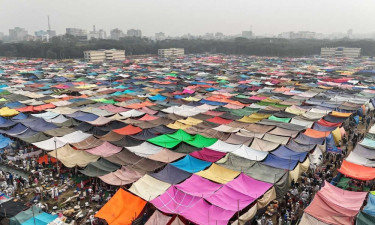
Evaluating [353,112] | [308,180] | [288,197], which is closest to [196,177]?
[288,197]

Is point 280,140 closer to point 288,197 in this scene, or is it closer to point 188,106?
point 288,197

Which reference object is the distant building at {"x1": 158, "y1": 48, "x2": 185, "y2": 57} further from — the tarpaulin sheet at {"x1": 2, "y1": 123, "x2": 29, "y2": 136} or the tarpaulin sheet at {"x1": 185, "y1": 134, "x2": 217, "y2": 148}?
the tarpaulin sheet at {"x1": 185, "y1": 134, "x2": 217, "y2": 148}

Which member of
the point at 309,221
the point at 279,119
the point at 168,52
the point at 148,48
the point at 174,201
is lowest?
the point at 174,201

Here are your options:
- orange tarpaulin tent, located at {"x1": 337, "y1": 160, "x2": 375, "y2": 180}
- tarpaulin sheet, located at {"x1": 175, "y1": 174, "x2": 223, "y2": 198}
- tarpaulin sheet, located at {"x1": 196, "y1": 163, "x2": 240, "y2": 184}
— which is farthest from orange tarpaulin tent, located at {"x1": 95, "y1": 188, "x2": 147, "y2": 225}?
orange tarpaulin tent, located at {"x1": 337, "y1": 160, "x2": 375, "y2": 180}

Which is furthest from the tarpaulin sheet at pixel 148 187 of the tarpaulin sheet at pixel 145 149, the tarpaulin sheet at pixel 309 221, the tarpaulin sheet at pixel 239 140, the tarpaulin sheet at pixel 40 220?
the tarpaulin sheet at pixel 239 140

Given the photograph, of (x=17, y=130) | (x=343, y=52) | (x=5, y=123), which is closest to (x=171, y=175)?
(x=17, y=130)

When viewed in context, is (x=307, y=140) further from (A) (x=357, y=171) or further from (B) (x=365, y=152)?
(A) (x=357, y=171)
